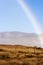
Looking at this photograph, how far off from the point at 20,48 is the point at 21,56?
594 centimetres

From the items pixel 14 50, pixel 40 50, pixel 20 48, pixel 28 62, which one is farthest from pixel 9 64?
pixel 40 50

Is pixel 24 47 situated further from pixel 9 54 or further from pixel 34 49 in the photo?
pixel 9 54

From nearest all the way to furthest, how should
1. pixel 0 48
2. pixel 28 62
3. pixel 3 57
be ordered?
pixel 28 62, pixel 3 57, pixel 0 48

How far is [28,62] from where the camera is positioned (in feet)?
98.1

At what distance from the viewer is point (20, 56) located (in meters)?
33.8

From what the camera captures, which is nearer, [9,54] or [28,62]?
[28,62]

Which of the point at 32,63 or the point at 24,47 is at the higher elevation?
the point at 24,47

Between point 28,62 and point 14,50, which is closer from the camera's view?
point 28,62

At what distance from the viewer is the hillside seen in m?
29.3

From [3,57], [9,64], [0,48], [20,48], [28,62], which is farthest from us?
[20,48]

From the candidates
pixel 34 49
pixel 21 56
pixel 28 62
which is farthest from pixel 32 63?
pixel 34 49

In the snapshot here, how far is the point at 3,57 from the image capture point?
31.8m

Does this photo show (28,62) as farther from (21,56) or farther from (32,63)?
(21,56)

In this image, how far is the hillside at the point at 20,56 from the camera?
29.3 m
